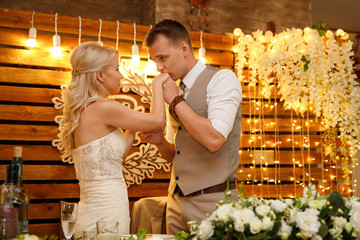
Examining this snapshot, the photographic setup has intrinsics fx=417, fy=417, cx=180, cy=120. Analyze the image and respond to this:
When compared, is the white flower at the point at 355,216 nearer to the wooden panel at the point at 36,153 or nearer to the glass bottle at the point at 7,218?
the glass bottle at the point at 7,218

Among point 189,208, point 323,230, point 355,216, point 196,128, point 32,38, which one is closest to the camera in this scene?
point 323,230

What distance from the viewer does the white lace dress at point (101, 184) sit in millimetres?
2340

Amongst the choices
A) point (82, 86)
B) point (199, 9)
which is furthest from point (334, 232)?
point (199, 9)

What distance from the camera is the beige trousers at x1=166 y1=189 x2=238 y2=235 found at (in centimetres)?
214

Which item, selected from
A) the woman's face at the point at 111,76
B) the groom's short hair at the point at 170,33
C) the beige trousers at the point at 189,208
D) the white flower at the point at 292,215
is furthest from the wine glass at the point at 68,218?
the groom's short hair at the point at 170,33

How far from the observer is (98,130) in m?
2.40

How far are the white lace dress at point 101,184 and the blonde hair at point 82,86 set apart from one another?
0.44 ft

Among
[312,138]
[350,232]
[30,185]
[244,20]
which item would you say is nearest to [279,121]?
[312,138]

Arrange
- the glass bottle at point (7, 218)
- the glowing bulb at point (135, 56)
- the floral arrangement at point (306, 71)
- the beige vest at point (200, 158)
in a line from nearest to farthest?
the glass bottle at point (7, 218) → the beige vest at point (200, 158) → the glowing bulb at point (135, 56) → the floral arrangement at point (306, 71)

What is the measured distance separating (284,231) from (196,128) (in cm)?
91

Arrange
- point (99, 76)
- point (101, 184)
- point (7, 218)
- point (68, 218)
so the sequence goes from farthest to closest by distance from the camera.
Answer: point (99, 76) → point (101, 184) → point (68, 218) → point (7, 218)

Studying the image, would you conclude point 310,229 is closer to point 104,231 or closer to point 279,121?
point 104,231

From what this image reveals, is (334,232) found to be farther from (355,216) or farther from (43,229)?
(43,229)

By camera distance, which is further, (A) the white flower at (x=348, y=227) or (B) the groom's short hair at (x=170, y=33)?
→ (B) the groom's short hair at (x=170, y=33)
